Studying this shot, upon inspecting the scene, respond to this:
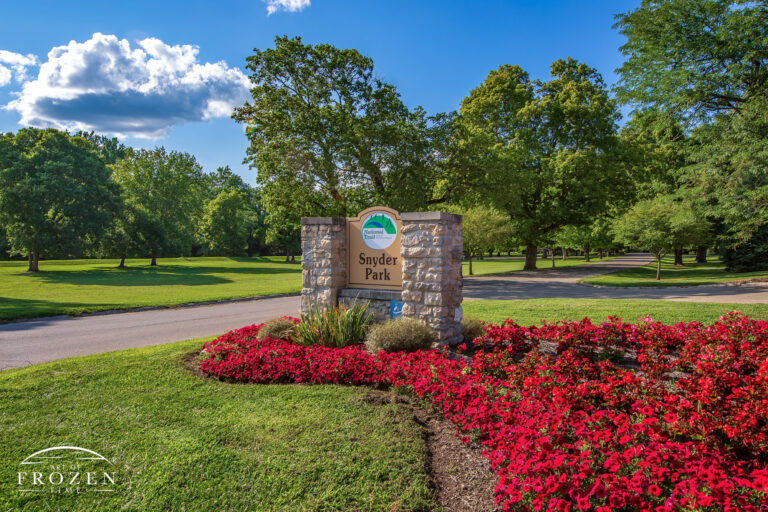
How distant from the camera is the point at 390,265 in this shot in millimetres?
8031

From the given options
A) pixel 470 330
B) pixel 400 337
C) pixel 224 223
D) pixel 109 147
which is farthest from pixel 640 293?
pixel 109 147

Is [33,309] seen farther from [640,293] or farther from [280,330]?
[640,293]

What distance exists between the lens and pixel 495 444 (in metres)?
3.66

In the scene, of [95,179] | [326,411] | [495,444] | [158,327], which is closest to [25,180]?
[95,179]

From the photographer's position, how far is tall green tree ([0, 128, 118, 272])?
28828 millimetres

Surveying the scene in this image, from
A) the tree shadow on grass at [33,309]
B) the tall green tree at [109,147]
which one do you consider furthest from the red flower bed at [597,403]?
the tall green tree at [109,147]

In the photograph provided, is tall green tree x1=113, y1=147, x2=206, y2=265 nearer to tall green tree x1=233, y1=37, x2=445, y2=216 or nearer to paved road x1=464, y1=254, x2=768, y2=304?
tall green tree x1=233, y1=37, x2=445, y2=216

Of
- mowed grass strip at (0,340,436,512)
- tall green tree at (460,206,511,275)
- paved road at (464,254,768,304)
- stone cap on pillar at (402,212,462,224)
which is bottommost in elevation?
mowed grass strip at (0,340,436,512)

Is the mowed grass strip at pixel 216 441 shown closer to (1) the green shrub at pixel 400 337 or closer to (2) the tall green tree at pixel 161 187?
(1) the green shrub at pixel 400 337

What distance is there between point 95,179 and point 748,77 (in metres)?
41.4

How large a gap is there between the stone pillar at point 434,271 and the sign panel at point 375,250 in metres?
0.55

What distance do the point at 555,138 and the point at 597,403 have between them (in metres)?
26.3

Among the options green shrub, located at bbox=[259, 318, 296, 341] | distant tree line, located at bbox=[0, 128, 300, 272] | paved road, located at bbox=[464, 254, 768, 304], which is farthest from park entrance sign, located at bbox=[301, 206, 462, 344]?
distant tree line, located at bbox=[0, 128, 300, 272]

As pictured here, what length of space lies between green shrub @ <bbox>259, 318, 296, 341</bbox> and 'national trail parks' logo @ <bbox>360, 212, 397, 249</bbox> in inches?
86.9
